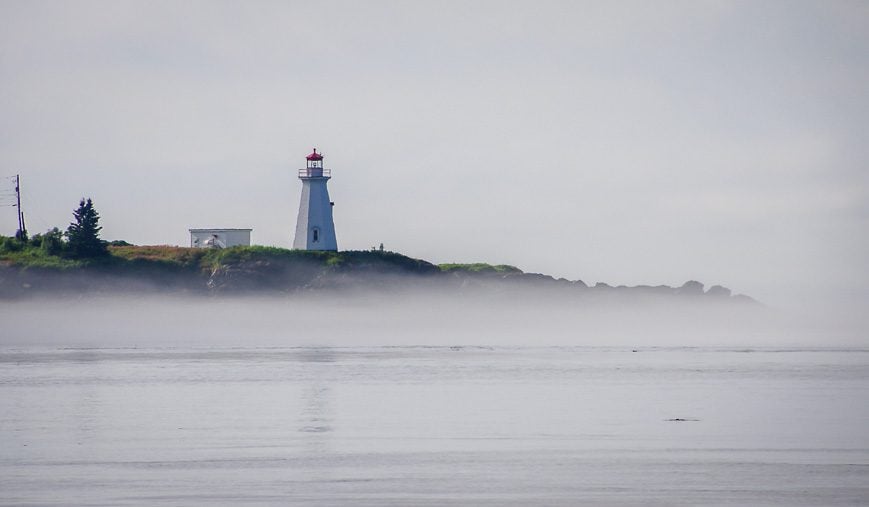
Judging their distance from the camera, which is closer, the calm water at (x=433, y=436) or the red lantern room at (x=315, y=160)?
the calm water at (x=433, y=436)

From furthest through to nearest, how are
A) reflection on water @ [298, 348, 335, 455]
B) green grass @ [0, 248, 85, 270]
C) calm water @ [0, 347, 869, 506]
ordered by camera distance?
green grass @ [0, 248, 85, 270] < reflection on water @ [298, 348, 335, 455] < calm water @ [0, 347, 869, 506]

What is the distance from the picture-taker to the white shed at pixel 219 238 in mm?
87562

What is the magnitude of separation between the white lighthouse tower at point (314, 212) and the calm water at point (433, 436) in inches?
1796

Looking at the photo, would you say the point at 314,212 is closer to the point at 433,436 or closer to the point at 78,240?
the point at 78,240

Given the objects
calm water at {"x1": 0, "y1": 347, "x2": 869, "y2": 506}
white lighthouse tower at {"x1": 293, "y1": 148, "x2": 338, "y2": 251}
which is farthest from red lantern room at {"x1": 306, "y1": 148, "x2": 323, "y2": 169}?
calm water at {"x1": 0, "y1": 347, "x2": 869, "y2": 506}

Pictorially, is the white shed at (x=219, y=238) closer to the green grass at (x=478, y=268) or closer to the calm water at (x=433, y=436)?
the green grass at (x=478, y=268)

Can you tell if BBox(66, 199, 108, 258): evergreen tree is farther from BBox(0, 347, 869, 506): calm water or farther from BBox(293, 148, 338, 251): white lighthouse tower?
BBox(0, 347, 869, 506): calm water

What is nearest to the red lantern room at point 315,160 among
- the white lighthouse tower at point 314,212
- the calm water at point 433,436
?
the white lighthouse tower at point 314,212

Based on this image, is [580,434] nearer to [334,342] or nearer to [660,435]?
[660,435]

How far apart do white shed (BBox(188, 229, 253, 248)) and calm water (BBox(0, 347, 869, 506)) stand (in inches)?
1864

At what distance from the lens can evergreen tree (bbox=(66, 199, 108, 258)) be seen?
80.5 metres

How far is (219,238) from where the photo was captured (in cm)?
8781

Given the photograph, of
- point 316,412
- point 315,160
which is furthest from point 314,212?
point 316,412

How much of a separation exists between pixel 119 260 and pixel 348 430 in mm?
62426
